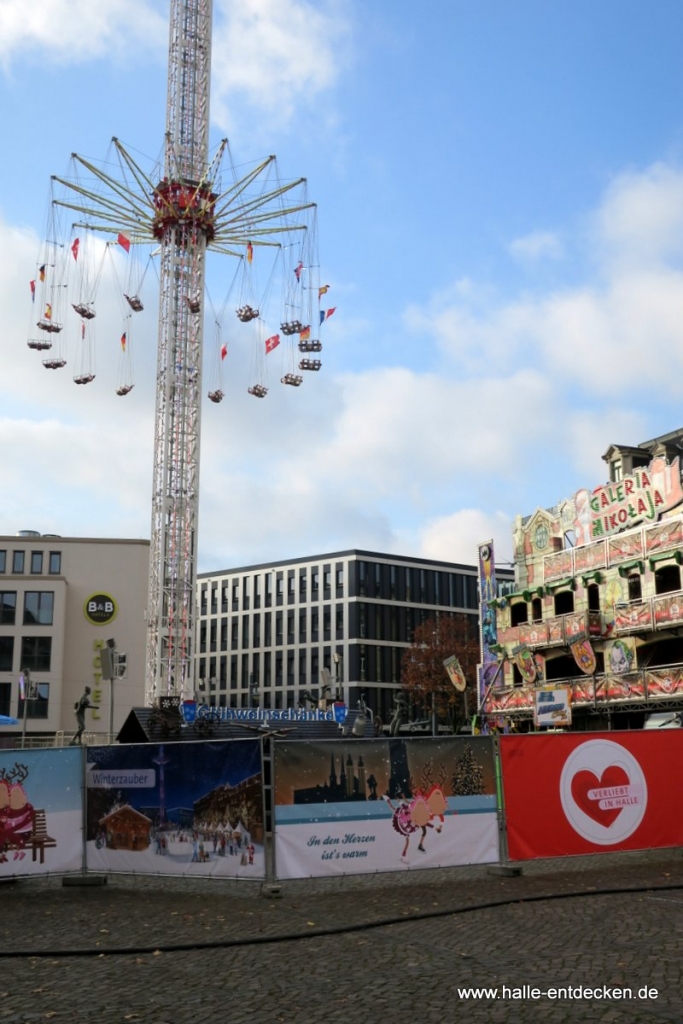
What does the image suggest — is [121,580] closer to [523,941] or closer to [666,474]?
[666,474]

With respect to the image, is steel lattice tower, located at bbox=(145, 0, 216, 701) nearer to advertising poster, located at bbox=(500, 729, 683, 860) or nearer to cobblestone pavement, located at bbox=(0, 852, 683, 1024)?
cobblestone pavement, located at bbox=(0, 852, 683, 1024)

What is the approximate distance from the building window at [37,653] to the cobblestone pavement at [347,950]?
5240cm

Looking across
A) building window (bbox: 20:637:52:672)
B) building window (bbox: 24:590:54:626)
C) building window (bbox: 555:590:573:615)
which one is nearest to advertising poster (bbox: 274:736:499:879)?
building window (bbox: 555:590:573:615)

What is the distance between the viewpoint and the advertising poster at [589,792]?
15062mm

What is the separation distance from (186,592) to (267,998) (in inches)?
1791

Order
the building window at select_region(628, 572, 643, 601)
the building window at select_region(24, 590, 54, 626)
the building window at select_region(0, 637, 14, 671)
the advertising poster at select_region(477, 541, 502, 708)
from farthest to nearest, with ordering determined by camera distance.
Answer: the building window at select_region(24, 590, 54, 626) < the building window at select_region(0, 637, 14, 671) < the advertising poster at select_region(477, 541, 502, 708) < the building window at select_region(628, 572, 643, 601)

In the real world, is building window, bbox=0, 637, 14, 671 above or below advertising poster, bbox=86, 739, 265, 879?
above

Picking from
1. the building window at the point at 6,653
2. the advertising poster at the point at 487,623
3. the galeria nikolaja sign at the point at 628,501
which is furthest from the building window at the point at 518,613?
the building window at the point at 6,653

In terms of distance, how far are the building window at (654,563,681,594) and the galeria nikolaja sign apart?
7.63 ft

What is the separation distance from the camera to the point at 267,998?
25.9 ft

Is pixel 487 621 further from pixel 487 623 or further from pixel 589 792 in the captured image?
pixel 589 792

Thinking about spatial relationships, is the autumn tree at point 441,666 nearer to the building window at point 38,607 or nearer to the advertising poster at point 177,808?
the building window at point 38,607

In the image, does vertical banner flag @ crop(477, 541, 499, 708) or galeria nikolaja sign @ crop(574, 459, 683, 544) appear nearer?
galeria nikolaja sign @ crop(574, 459, 683, 544)

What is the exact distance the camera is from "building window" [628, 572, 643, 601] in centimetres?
4641
